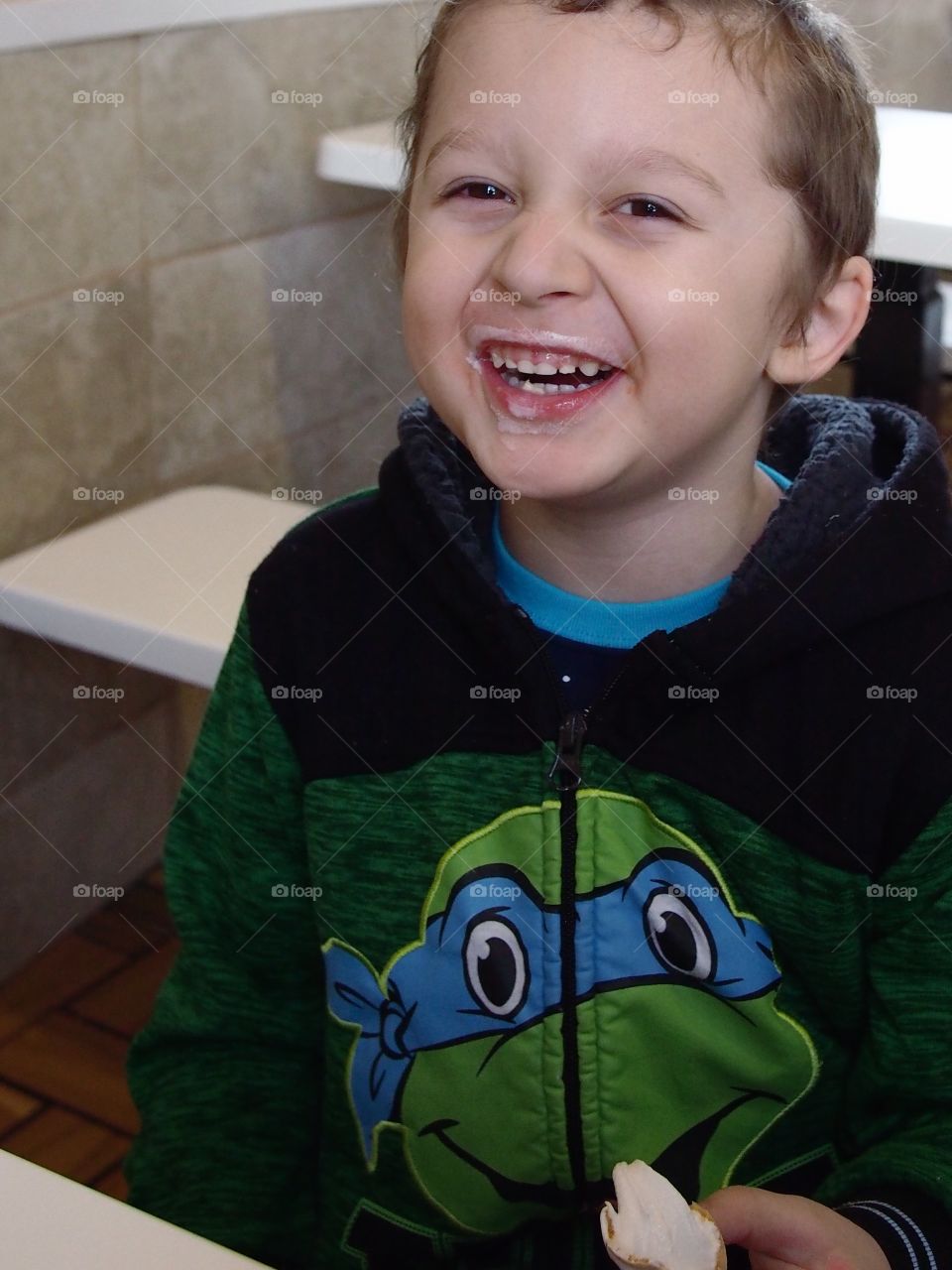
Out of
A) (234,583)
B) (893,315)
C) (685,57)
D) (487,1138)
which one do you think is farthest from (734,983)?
(893,315)

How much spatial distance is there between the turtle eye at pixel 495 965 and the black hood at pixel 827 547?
193mm

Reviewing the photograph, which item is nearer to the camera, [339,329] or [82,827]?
[82,827]

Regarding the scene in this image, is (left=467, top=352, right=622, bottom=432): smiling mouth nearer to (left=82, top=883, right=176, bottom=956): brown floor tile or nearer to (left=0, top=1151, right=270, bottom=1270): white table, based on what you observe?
(left=0, top=1151, right=270, bottom=1270): white table

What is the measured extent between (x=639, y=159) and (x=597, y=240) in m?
0.05

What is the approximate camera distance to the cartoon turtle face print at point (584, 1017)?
89 centimetres

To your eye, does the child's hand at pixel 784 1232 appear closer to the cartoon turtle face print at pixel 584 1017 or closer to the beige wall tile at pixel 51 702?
the cartoon turtle face print at pixel 584 1017

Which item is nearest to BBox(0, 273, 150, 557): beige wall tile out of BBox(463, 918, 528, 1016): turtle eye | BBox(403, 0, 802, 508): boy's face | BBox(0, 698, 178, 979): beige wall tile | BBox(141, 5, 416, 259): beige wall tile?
BBox(141, 5, 416, 259): beige wall tile

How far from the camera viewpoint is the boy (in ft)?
2.71

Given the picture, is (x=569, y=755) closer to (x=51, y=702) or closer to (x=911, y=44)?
(x=51, y=702)

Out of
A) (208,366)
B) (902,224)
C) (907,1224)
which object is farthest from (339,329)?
(907,1224)

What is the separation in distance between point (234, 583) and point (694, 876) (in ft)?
2.61

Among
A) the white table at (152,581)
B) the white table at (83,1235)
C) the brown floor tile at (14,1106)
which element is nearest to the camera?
the white table at (83,1235)

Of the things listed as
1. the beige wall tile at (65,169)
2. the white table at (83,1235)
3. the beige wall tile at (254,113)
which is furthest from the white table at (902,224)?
the white table at (83,1235)

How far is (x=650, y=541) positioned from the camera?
94 cm
